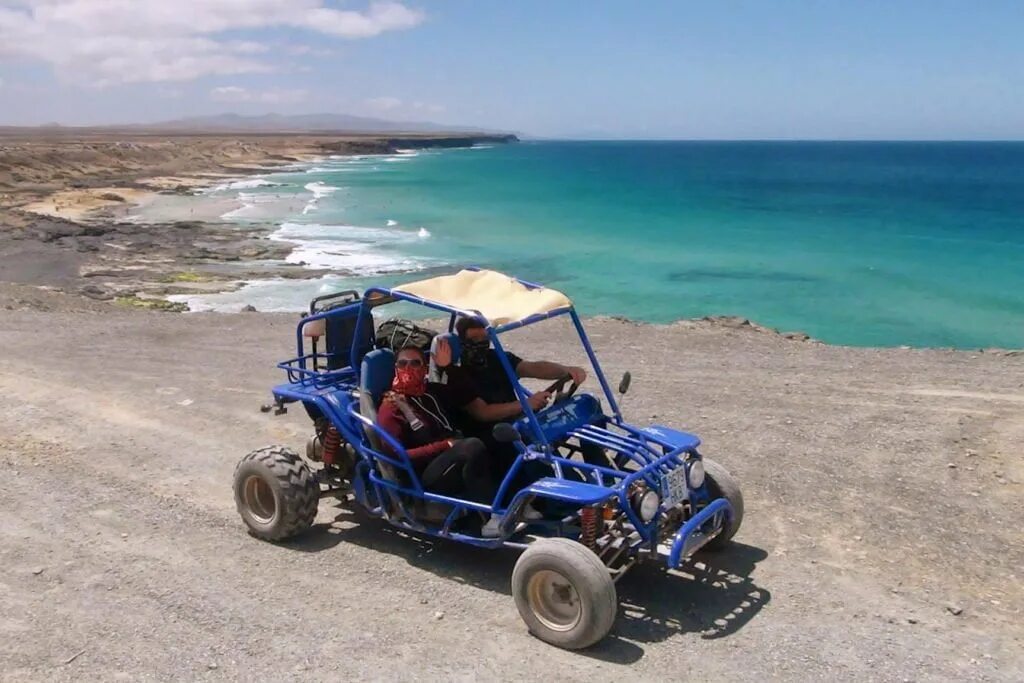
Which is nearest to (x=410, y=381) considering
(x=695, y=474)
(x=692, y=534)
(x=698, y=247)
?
(x=695, y=474)

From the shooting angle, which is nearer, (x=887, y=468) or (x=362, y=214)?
(x=887, y=468)

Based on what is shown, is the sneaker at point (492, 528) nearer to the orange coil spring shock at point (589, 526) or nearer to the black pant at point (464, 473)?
the black pant at point (464, 473)

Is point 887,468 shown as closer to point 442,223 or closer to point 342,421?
point 342,421

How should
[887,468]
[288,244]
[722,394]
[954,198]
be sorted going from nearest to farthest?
1. [887,468]
2. [722,394]
3. [288,244]
4. [954,198]

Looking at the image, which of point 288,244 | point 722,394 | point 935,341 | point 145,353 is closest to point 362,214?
point 288,244

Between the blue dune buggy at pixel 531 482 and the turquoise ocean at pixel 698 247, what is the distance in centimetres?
1960

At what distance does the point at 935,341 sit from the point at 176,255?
87.6ft

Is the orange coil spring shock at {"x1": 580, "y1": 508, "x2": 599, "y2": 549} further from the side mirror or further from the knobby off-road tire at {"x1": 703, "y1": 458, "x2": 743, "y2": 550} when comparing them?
the knobby off-road tire at {"x1": 703, "y1": 458, "x2": 743, "y2": 550}

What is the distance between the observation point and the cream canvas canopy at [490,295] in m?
6.97

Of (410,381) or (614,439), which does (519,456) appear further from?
(410,381)

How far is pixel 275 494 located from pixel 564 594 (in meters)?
2.74

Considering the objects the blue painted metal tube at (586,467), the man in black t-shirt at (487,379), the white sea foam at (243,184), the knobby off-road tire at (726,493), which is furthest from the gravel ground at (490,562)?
the white sea foam at (243,184)

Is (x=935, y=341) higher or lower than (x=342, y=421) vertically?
lower

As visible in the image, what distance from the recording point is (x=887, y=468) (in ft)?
31.2
